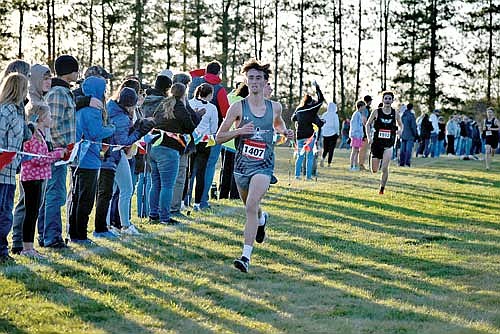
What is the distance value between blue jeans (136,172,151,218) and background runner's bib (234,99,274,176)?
13.4ft

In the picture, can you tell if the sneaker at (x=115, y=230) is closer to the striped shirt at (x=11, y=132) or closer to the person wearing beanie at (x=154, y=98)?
the person wearing beanie at (x=154, y=98)

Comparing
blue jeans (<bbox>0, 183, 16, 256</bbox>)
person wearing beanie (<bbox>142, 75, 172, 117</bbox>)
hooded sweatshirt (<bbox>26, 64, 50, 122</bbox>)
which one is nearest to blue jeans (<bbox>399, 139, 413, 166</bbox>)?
person wearing beanie (<bbox>142, 75, 172, 117</bbox>)

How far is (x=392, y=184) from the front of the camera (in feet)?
63.9

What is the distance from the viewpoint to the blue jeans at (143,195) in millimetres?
12508

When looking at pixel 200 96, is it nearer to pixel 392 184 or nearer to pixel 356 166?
pixel 392 184

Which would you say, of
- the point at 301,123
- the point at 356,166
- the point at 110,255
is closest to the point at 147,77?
the point at 356,166

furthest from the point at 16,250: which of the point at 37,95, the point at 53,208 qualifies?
the point at 37,95

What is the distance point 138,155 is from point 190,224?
1.59 m

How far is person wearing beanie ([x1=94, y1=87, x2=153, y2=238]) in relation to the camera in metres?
10.2

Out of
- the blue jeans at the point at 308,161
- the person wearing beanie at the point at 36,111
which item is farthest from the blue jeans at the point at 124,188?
the blue jeans at the point at 308,161

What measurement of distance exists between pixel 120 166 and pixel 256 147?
2.55m

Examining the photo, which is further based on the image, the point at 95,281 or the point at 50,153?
the point at 50,153

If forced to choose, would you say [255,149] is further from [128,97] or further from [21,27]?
[21,27]

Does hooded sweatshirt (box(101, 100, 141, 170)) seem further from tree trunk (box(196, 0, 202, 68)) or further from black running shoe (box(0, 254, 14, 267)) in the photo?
tree trunk (box(196, 0, 202, 68))
